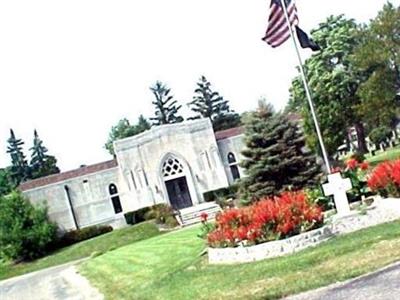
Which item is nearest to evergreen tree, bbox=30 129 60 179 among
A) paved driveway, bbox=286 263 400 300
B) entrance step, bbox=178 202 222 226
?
entrance step, bbox=178 202 222 226

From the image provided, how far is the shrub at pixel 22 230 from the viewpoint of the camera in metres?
39.6

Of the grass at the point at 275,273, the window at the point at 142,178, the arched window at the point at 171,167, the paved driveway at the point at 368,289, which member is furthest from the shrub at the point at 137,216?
the paved driveway at the point at 368,289

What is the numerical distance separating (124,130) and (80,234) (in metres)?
55.7

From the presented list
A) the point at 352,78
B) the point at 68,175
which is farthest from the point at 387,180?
the point at 68,175

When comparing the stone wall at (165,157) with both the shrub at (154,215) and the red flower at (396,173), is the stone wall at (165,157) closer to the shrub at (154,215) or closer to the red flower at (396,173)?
the shrub at (154,215)

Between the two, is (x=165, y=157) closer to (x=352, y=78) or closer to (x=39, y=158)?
(x=352, y=78)

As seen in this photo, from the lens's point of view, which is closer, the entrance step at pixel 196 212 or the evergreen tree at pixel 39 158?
the entrance step at pixel 196 212

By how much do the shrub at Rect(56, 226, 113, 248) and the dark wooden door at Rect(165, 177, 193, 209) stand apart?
5.17 metres

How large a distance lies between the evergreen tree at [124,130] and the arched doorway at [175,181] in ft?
161

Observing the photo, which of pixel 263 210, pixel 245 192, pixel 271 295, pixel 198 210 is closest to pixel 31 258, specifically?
pixel 198 210

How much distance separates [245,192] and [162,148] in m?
20.1

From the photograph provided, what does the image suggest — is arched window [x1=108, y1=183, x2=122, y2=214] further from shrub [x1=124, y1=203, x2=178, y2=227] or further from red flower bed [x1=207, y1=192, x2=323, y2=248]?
red flower bed [x1=207, y1=192, x2=323, y2=248]

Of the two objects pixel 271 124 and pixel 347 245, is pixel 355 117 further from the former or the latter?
pixel 347 245

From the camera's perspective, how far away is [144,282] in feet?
44.9
